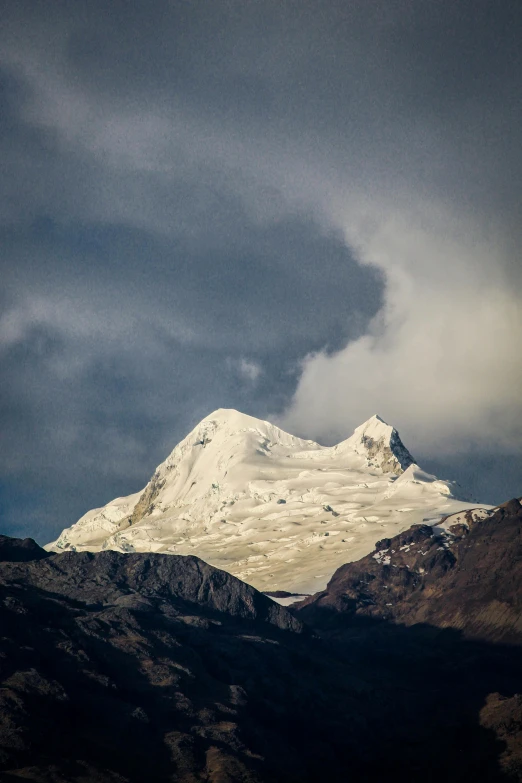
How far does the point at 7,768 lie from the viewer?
640 ft

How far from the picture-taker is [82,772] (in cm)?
19962

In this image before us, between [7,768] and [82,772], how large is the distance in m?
15.6
